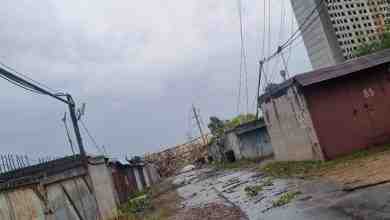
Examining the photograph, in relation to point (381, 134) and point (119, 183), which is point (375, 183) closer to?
point (381, 134)

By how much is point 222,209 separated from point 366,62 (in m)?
8.90

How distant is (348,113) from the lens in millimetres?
17188

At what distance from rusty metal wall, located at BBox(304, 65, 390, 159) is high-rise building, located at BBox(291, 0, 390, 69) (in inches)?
569

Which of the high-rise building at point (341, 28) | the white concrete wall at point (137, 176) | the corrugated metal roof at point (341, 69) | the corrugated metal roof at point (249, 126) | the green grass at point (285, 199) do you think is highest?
the high-rise building at point (341, 28)

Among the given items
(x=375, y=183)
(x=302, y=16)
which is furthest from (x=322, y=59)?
(x=375, y=183)

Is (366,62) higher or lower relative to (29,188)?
higher

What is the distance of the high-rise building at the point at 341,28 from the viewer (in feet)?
106

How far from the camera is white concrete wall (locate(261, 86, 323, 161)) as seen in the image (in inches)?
696

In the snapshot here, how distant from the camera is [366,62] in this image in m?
17.2

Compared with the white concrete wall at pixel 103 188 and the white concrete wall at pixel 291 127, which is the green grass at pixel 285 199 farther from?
the white concrete wall at pixel 103 188

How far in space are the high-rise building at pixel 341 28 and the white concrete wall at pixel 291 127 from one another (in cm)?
1138

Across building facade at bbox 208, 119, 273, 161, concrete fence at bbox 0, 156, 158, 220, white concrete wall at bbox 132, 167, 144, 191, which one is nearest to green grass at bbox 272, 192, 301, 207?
concrete fence at bbox 0, 156, 158, 220

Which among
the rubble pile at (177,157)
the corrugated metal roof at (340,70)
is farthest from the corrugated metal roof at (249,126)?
the rubble pile at (177,157)

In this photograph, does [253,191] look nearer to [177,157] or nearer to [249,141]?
[249,141]
